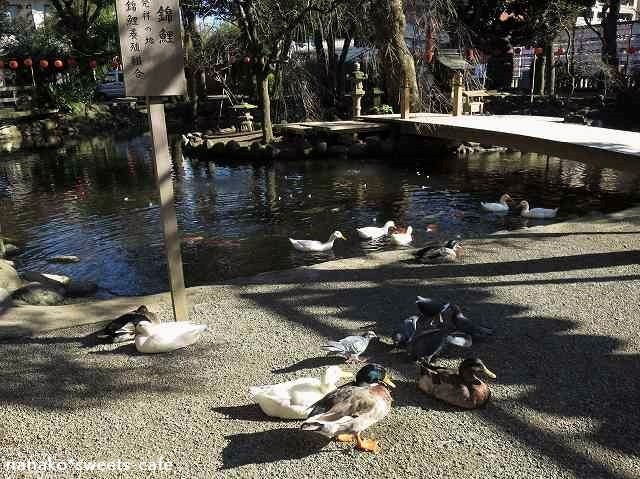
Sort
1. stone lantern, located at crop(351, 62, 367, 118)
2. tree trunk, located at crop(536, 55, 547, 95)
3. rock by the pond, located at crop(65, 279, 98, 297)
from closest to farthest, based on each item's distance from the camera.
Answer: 1. rock by the pond, located at crop(65, 279, 98, 297)
2. stone lantern, located at crop(351, 62, 367, 118)
3. tree trunk, located at crop(536, 55, 547, 95)

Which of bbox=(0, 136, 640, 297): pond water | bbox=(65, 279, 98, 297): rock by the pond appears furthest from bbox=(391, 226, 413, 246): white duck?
bbox=(65, 279, 98, 297): rock by the pond

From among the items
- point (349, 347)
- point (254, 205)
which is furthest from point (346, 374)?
point (254, 205)

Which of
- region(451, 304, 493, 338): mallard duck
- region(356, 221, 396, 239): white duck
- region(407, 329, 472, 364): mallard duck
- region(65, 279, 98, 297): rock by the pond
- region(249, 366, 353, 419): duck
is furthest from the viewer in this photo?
region(356, 221, 396, 239): white duck

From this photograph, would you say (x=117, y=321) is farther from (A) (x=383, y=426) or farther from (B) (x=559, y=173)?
(B) (x=559, y=173)

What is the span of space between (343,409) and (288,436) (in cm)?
36

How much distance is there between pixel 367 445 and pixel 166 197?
87.8 inches

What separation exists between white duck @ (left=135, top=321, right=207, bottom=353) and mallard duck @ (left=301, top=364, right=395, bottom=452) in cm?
132

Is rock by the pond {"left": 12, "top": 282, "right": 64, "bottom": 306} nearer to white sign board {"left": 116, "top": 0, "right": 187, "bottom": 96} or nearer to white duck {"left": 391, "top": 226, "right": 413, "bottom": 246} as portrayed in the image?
white sign board {"left": 116, "top": 0, "right": 187, "bottom": 96}

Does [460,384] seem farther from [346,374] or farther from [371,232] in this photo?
[371,232]

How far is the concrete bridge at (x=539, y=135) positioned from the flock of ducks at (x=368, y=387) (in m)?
5.42

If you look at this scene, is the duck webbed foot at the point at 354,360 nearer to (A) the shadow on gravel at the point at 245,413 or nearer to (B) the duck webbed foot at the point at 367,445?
(A) the shadow on gravel at the point at 245,413

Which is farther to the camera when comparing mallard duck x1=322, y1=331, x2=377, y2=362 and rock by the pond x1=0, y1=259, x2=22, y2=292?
rock by the pond x1=0, y1=259, x2=22, y2=292

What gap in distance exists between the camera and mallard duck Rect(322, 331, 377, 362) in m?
3.61

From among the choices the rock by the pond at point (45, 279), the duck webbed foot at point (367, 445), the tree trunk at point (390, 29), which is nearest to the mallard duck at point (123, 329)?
the duck webbed foot at point (367, 445)
